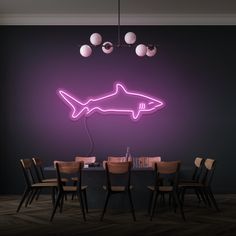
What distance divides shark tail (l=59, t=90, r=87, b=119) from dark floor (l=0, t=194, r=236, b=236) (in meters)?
2.25

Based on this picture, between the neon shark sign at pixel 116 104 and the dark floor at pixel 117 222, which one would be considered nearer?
the dark floor at pixel 117 222

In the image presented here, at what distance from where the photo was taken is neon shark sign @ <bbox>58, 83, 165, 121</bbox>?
26.9 ft

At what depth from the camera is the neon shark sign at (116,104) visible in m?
8.19

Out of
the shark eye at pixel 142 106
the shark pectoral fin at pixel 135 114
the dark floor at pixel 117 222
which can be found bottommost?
the dark floor at pixel 117 222

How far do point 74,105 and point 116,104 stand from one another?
88cm

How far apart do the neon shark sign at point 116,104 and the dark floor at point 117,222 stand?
2.34 m

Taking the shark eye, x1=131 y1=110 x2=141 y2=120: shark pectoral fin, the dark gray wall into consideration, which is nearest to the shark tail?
the dark gray wall

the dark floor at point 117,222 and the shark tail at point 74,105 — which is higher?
the shark tail at point 74,105

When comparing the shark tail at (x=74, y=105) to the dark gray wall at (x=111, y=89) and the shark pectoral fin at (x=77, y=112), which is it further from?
the dark gray wall at (x=111, y=89)

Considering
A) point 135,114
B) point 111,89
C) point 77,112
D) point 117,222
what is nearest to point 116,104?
point 111,89

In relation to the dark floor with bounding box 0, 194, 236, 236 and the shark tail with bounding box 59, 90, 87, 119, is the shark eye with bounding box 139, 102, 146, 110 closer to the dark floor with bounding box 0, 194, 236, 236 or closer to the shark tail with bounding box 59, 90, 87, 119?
the shark tail with bounding box 59, 90, 87, 119

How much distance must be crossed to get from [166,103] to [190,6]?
2021 mm

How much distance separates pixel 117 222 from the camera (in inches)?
203

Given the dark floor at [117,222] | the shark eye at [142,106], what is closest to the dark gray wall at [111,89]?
the shark eye at [142,106]
